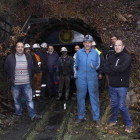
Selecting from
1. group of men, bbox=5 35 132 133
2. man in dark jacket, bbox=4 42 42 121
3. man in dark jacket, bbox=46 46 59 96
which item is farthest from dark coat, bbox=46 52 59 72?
man in dark jacket, bbox=4 42 42 121

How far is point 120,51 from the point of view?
5.08 metres

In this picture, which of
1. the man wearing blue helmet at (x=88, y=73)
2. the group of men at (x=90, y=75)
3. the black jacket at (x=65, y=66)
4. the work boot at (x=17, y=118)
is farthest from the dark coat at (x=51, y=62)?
the man wearing blue helmet at (x=88, y=73)

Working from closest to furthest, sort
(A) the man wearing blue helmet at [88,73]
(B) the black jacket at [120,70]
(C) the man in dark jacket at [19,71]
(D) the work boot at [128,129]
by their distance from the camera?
(B) the black jacket at [120,70]
(D) the work boot at [128,129]
(A) the man wearing blue helmet at [88,73]
(C) the man in dark jacket at [19,71]

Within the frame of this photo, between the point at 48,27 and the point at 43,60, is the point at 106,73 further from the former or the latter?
the point at 48,27

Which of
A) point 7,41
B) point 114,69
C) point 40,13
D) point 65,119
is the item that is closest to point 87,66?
point 114,69

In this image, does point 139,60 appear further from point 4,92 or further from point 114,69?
point 4,92

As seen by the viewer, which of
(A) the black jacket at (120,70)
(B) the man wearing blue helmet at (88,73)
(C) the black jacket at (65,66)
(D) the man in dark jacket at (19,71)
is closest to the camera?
(A) the black jacket at (120,70)

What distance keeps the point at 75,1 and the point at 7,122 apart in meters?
10.2

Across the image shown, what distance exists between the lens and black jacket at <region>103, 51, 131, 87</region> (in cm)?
494

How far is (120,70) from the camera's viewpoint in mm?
4930

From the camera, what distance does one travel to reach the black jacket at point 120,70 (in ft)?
16.2

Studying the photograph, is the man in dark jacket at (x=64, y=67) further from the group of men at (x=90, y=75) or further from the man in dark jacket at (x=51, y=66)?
the group of men at (x=90, y=75)

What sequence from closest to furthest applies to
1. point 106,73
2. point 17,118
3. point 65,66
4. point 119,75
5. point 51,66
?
point 119,75 < point 106,73 < point 17,118 < point 65,66 < point 51,66

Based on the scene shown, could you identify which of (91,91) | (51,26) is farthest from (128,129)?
(51,26)
